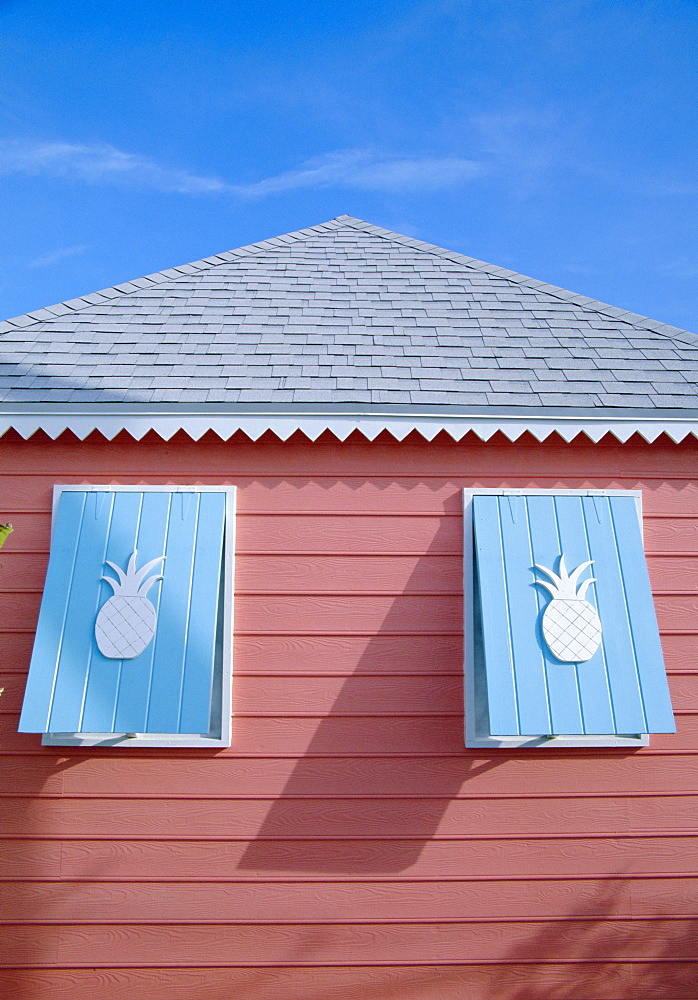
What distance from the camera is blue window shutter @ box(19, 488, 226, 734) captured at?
2785 millimetres

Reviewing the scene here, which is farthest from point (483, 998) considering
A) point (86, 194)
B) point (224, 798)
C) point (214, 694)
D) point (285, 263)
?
point (86, 194)

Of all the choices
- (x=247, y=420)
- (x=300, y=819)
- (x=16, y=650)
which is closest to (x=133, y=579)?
(x=16, y=650)

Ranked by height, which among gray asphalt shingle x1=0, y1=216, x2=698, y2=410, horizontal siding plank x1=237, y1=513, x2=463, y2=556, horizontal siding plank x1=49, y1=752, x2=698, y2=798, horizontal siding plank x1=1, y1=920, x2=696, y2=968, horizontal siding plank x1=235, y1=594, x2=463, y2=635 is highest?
gray asphalt shingle x1=0, y1=216, x2=698, y2=410

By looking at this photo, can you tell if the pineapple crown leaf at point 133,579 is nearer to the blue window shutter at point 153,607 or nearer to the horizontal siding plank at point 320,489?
the blue window shutter at point 153,607

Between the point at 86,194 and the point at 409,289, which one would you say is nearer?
the point at 409,289

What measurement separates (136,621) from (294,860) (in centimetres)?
135

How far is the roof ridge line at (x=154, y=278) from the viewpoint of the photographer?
3.85m

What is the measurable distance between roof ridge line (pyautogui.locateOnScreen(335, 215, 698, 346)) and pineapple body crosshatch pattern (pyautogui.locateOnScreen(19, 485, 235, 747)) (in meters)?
2.57

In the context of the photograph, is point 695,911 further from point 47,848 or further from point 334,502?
point 47,848

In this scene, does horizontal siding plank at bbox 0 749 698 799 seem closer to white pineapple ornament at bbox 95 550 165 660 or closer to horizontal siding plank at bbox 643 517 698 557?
white pineapple ornament at bbox 95 550 165 660

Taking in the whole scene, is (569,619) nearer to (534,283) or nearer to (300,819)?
(300,819)

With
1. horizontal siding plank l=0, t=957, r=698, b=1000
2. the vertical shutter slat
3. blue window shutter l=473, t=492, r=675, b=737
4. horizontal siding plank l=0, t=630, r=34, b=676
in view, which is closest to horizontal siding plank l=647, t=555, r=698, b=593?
blue window shutter l=473, t=492, r=675, b=737

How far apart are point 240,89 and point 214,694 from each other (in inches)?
260

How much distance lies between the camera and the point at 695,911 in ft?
10.0
